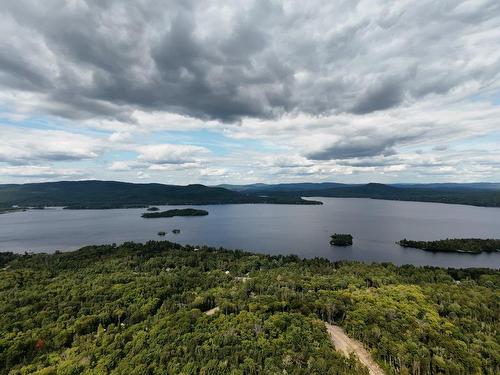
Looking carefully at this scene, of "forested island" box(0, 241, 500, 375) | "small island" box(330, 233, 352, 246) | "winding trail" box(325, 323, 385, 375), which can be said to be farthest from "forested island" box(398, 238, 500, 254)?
"winding trail" box(325, 323, 385, 375)

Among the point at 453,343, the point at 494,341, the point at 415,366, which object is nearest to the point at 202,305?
the point at 415,366

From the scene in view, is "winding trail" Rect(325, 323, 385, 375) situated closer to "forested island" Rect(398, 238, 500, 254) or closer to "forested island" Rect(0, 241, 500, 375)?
"forested island" Rect(0, 241, 500, 375)

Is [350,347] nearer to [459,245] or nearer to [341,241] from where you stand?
[341,241]

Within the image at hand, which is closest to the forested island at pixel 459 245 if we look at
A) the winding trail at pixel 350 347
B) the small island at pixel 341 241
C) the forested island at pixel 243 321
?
the small island at pixel 341 241

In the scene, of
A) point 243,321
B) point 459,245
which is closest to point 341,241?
point 459,245

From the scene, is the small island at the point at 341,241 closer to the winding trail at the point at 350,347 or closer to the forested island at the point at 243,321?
the forested island at the point at 243,321
